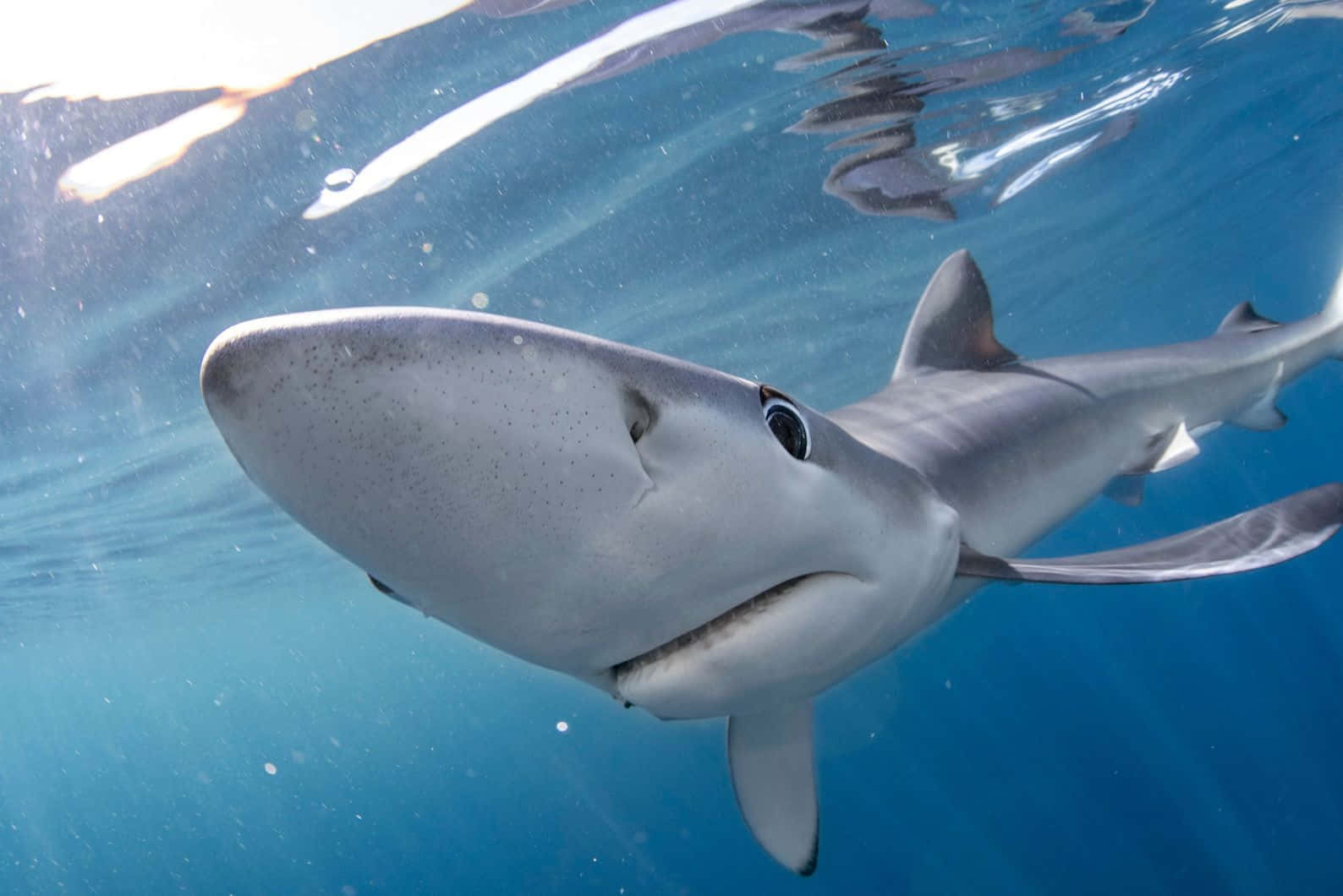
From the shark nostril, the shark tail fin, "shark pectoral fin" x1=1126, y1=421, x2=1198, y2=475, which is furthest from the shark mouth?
the shark tail fin

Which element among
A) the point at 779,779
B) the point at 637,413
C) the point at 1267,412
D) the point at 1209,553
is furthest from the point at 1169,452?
the point at 637,413

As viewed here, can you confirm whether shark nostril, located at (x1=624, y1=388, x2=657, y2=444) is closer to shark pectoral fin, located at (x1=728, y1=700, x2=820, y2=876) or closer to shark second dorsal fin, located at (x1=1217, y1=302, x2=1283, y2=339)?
shark pectoral fin, located at (x1=728, y1=700, x2=820, y2=876)

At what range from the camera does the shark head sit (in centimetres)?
139

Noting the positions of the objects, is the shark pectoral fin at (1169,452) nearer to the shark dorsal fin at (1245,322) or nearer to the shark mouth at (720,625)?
the shark dorsal fin at (1245,322)

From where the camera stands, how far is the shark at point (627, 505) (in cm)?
140

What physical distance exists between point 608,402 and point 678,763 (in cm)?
4659

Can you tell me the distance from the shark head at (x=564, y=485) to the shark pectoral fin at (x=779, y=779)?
166 centimetres

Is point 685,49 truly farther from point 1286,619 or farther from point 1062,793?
point 1286,619

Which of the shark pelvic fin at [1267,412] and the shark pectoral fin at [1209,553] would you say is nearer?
the shark pectoral fin at [1209,553]

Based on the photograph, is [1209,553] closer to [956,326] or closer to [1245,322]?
[956,326]

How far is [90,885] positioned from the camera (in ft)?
359

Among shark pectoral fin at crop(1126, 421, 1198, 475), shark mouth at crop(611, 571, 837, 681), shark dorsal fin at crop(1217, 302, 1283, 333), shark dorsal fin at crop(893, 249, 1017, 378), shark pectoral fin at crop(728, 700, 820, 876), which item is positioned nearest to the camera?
shark mouth at crop(611, 571, 837, 681)

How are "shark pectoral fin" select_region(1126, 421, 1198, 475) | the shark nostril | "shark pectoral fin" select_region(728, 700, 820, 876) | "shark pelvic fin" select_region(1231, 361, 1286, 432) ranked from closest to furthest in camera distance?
the shark nostril < "shark pectoral fin" select_region(728, 700, 820, 876) < "shark pectoral fin" select_region(1126, 421, 1198, 475) < "shark pelvic fin" select_region(1231, 361, 1286, 432)

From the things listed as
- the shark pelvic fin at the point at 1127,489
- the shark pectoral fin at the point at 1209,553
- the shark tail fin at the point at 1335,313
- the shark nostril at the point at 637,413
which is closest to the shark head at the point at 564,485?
the shark nostril at the point at 637,413
